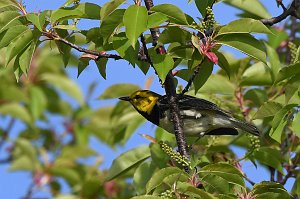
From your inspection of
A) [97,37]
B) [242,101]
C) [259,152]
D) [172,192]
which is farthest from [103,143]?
[172,192]

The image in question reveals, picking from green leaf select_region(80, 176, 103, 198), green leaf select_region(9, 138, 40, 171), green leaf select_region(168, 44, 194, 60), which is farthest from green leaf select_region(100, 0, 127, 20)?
green leaf select_region(9, 138, 40, 171)

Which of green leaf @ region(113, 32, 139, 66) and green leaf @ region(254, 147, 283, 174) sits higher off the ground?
green leaf @ region(113, 32, 139, 66)

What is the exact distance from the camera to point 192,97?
16.8 feet

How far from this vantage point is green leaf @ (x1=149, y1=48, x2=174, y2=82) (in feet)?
11.9

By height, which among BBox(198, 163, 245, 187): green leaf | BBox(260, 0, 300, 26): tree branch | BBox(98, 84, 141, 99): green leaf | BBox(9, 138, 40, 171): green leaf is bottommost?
BBox(198, 163, 245, 187): green leaf

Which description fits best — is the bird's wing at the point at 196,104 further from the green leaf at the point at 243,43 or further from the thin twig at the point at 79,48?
the green leaf at the point at 243,43

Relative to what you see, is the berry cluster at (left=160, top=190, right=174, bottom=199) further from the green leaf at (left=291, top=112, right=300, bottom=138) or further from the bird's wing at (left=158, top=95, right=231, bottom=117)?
the bird's wing at (left=158, top=95, right=231, bottom=117)

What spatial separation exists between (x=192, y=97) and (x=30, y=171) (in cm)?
272

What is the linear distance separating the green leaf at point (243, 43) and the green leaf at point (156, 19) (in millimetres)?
385

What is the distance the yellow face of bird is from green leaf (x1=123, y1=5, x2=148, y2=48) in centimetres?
223

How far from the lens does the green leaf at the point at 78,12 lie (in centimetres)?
381

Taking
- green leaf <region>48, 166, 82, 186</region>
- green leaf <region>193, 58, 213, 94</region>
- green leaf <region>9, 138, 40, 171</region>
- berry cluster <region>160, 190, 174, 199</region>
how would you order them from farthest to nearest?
green leaf <region>9, 138, 40, 171</region>, green leaf <region>48, 166, 82, 186</region>, green leaf <region>193, 58, 213, 94</region>, berry cluster <region>160, 190, 174, 199</region>

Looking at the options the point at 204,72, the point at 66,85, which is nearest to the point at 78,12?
the point at 204,72

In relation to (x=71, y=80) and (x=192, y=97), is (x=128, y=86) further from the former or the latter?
(x=71, y=80)
